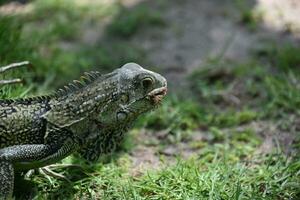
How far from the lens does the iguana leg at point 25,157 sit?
3.62 m

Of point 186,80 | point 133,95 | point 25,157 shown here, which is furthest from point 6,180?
point 186,80

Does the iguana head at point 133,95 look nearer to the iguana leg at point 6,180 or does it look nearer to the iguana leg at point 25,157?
the iguana leg at point 25,157

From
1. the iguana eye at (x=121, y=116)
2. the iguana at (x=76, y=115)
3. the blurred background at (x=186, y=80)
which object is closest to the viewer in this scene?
the iguana at (x=76, y=115)

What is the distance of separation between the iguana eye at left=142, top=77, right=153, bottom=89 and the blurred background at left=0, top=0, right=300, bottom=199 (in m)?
0.70

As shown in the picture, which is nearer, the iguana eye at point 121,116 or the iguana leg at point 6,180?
the iguana leg at point 6,180

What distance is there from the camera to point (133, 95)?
3947 mm

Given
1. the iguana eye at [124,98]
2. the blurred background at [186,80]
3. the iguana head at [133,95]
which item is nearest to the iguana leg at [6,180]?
the blurred background at [186,80]

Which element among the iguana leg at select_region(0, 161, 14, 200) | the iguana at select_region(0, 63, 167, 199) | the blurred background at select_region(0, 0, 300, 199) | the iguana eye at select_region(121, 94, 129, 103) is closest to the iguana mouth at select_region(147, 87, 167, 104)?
the iguana at select_region(0, 63, 167, 199)

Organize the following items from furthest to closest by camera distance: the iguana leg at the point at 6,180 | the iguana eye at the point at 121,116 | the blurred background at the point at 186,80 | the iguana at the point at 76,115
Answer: the blurred background at the point at 186,80, the iguana eye at the point at 121,116, the iguana at the point at 76,115, the iguana leg at the point at 6,180

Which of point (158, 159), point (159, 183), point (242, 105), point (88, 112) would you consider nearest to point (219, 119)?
point (242, 105)

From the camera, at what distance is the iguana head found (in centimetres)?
391

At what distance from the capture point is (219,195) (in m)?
3.90

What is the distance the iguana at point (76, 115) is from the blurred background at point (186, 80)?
0.41 m

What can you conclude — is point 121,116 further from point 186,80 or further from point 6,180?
point 186,80
